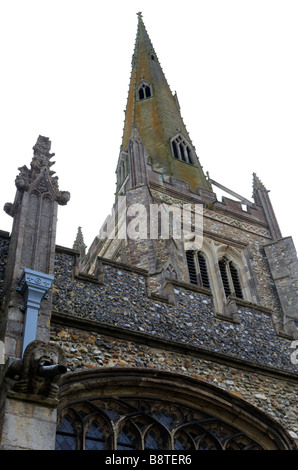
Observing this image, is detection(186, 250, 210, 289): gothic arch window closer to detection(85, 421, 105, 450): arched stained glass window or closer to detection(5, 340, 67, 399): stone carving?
detection(85, 421, 105, 450): arched stained glass window

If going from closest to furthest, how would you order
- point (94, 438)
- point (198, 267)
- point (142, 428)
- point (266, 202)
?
Answer: point (94, 438), point (142, 428), point (198, 267), point (266, 202)

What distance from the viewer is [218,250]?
22516 mm

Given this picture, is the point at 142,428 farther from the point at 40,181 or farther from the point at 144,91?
the point at 144,91

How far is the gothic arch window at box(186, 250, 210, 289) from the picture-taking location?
21.2m

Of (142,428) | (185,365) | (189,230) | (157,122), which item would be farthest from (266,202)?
(142,428)

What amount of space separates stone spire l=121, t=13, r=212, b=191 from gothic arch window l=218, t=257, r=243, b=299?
12.2 ft

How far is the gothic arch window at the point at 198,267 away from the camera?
2123 cm

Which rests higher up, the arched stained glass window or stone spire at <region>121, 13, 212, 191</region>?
stone spire at <region>121, 13, 212, 191</region>

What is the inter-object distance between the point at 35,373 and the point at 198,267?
50.9 ft

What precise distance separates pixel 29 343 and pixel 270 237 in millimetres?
18700

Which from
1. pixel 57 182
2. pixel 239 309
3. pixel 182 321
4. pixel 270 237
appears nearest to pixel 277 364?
pixel 239 309

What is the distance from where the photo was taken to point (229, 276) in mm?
22109

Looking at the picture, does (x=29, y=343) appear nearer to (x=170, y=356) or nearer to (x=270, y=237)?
(x=170, y=356)

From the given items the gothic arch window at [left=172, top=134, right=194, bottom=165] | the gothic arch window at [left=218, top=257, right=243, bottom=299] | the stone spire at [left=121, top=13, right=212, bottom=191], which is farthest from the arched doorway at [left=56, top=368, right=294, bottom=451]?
the gothic arch window at [left=172, top=134, right=194, bottom=165]
